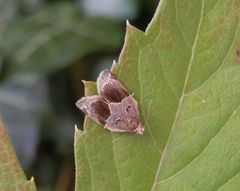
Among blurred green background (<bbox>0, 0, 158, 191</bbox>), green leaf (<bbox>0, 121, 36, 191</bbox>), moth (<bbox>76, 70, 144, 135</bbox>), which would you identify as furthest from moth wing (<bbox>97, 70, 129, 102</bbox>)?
blurred green background (<bbox>0, 0, 158, 191</bbox>)

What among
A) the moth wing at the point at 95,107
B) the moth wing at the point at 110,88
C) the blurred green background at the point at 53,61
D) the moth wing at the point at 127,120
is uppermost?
the moth wing at the point at 110,88

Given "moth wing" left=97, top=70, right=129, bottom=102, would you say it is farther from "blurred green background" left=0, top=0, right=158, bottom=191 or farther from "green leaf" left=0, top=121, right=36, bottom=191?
"blurred green background" left=0, top=0, right=158, bottom=191

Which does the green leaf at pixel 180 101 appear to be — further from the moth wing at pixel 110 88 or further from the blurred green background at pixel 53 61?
the blurred green background at pixel 53 61

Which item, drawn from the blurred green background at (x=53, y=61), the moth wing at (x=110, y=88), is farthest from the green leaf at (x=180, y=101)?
the blurred green background at (x=53, y=61)

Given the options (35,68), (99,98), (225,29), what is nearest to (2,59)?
(35,68)

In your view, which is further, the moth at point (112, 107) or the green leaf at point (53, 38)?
the green leaf at point (53, 38)
